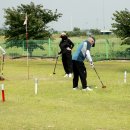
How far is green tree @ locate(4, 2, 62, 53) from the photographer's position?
141 ft

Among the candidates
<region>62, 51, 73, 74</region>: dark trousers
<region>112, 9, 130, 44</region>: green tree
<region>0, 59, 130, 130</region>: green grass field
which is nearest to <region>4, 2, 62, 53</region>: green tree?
<region>112, 9, 130, 44</region>: green tree

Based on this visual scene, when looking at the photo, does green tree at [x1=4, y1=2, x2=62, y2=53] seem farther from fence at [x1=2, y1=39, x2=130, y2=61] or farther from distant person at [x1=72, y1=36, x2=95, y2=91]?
distant person at [x1=72, y1=36, x2=95, y2=91]

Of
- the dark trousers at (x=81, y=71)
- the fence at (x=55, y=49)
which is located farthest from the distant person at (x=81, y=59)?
the fence at (x=55, y=49)

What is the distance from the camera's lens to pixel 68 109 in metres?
12.4

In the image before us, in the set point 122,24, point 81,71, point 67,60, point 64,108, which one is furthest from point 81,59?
point 122,24

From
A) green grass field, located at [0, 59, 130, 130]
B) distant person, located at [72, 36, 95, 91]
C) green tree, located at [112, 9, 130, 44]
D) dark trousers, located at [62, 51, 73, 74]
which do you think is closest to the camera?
green grass field, located at [0, 59, 130, 130]

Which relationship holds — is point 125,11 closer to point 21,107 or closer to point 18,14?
point 18,14

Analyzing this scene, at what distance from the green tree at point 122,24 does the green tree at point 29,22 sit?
23.3ft

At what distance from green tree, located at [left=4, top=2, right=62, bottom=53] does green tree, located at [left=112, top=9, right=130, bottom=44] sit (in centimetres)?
711

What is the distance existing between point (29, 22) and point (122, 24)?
344 inches

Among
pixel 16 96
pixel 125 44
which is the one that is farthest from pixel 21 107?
pixel 125 44

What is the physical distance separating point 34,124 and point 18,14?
3401cm

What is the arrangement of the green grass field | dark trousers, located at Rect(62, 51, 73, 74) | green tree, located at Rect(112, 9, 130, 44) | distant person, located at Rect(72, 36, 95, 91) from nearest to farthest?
the green grass field, distant person, located at Rect(72, 36, 95, 91), dark trousers, located at Rect(62, 51, 73, 74), green tree, located at Rect(112, 9, 130, 44)

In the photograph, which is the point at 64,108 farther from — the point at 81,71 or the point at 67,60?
the point at 67,60
